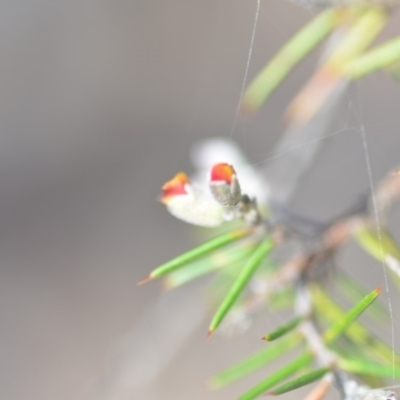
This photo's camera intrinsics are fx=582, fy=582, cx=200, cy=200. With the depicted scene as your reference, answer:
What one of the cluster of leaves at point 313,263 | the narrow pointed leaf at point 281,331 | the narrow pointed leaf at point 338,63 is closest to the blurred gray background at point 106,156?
the narrow pointed leaf at point 338,63

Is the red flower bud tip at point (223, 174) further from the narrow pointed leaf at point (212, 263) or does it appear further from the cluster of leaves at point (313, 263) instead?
the narrow pointed leaf at point (212, 263)

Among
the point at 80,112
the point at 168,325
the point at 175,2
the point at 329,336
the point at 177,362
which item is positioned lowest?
the point at 329,336

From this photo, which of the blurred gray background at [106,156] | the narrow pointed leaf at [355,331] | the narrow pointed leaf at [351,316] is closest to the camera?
the narrow pointed leaf at [351,316]

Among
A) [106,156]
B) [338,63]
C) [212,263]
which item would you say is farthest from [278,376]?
[106,156]

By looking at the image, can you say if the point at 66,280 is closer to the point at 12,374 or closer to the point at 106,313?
the point at 106,313

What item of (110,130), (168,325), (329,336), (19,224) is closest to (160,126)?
(110,130)

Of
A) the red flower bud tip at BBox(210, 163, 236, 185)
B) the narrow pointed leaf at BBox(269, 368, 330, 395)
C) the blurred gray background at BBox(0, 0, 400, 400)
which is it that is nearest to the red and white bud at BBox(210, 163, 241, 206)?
the red flower bud tip at BBox(210, 163, 236, 185)

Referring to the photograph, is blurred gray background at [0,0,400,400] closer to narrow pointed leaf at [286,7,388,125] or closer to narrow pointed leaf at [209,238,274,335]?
narrow pointed leaf at [286,7,388,125]
